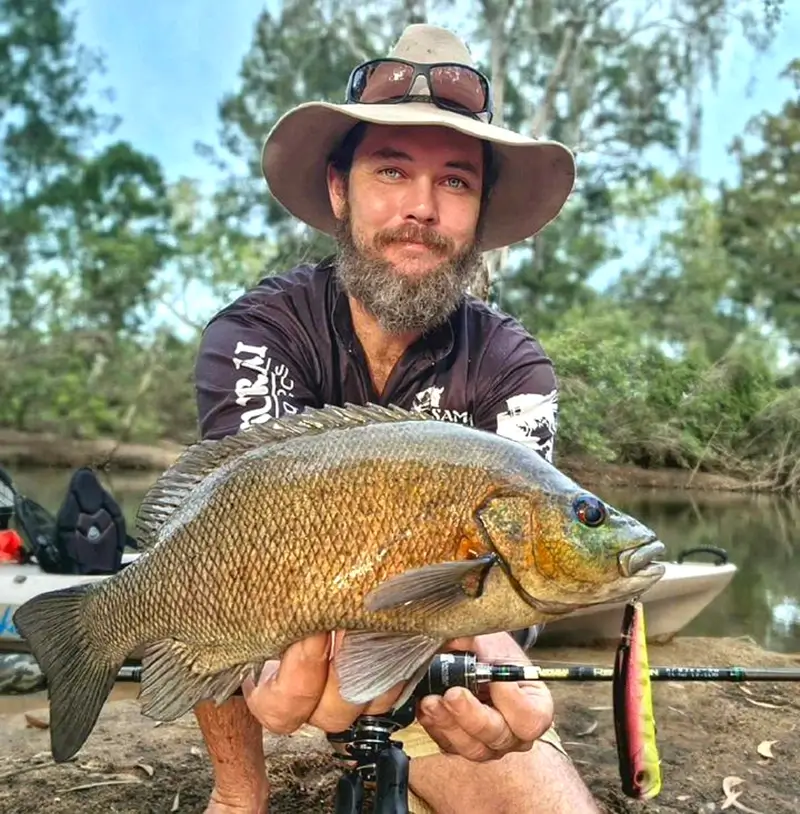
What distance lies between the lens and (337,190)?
2822 millimetres

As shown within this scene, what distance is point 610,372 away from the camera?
10.9 meters

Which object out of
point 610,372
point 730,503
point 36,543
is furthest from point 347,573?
point 730,503

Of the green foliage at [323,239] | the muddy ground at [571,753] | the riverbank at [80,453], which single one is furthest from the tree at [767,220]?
the muddy ground at [571,753]

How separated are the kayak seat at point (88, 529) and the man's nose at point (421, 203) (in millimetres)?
2607

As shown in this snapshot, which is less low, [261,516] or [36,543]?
[261,516]

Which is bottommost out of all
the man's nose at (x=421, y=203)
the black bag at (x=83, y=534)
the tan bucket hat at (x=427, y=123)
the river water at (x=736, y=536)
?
the river water at (x=736, y=536)

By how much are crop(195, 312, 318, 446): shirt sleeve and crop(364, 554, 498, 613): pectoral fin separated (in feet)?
2.72

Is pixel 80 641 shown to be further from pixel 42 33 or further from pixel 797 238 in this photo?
pixel 42 33

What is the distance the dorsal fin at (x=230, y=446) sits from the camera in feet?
5.73

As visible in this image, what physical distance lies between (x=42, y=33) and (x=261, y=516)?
2772cm

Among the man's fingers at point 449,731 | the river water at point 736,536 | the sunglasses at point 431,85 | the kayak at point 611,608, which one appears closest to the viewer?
the man's fingers at point 449,731

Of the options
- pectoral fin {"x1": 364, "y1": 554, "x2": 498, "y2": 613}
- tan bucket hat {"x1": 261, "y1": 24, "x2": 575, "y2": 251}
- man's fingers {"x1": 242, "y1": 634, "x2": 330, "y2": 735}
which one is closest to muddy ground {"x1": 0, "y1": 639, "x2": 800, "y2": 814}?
man's fingers {"x1": 242, "y1": 634, "x2": 330, "y2": 735}

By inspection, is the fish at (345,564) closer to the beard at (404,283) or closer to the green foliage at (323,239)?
the beard at (404,283)

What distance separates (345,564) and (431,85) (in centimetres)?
172
